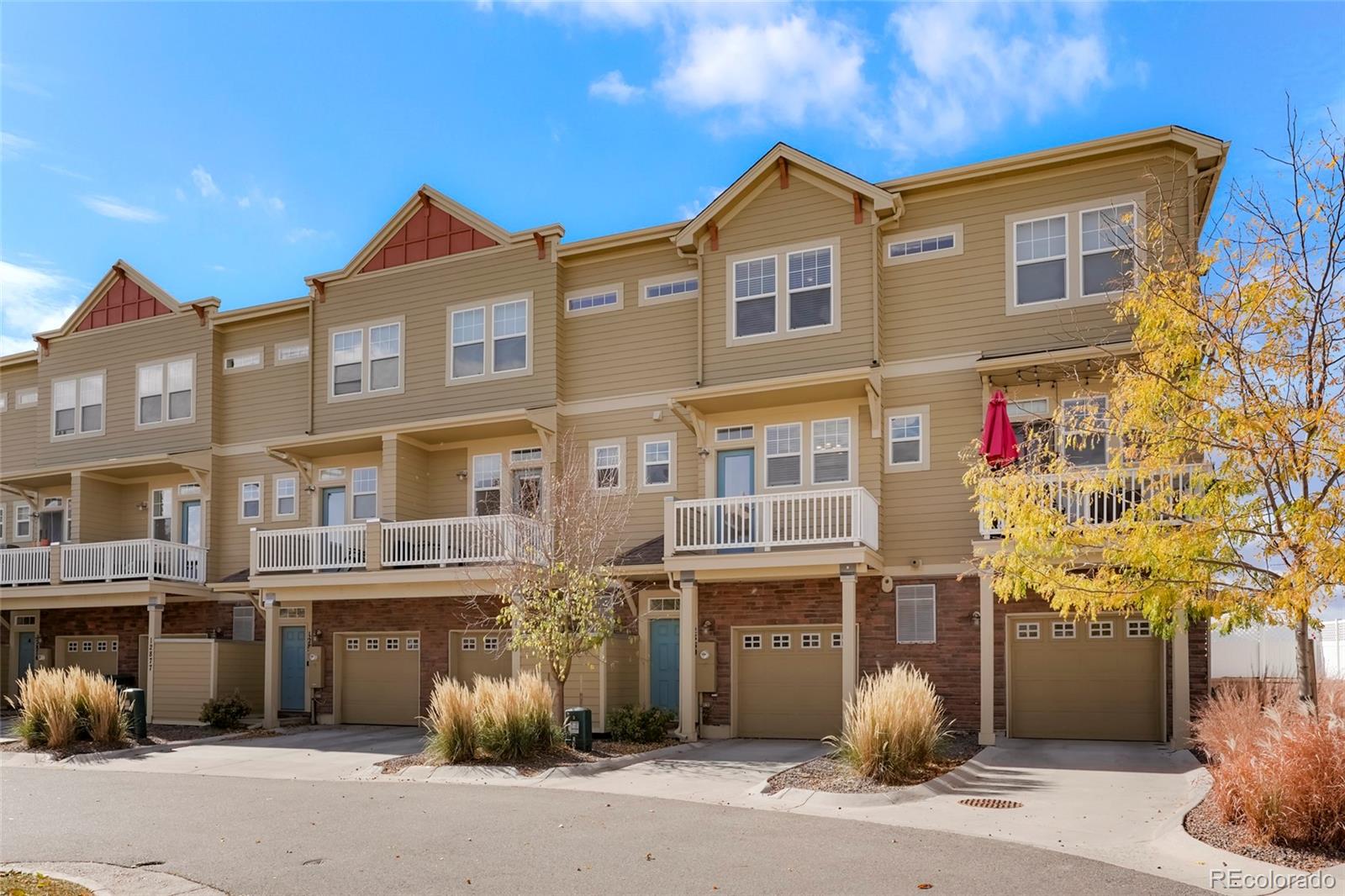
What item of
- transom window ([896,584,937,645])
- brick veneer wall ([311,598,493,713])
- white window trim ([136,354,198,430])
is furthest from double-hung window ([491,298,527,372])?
transom window ([896,584,937,645])

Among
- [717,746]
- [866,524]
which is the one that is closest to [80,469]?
[717,746]

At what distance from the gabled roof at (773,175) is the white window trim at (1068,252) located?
2062 mm

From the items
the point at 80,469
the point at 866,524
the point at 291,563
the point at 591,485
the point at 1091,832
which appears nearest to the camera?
the point at 1091,832

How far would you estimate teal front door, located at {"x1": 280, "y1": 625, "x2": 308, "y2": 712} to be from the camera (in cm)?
2431

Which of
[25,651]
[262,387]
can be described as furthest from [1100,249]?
[25,651]

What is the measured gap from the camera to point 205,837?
11008 mm

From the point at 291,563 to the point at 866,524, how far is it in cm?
1146

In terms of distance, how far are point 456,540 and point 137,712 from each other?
630 centimetres

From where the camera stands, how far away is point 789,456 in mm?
19766

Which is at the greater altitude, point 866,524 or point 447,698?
point 866,524

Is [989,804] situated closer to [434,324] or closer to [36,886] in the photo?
[36,886]

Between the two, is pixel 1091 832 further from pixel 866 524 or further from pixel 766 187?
pixel 766 187

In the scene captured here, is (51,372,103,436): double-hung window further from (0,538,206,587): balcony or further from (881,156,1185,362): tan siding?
(881,156,1185,362): tan siding

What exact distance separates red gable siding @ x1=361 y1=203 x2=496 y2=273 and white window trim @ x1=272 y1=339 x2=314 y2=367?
2.33 meters
